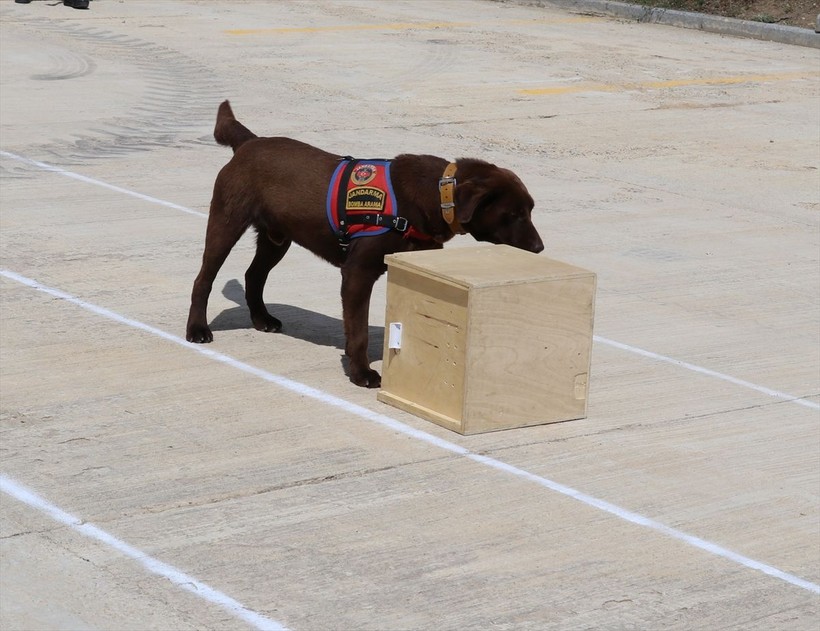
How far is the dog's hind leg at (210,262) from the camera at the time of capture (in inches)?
296

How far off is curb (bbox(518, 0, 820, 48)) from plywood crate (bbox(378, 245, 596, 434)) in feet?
54.4

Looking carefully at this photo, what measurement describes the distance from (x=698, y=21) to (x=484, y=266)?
58.4 ft

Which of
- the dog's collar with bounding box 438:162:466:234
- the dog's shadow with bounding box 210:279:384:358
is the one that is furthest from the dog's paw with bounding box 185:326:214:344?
the dog's collar with bounding box 438:162:466:234

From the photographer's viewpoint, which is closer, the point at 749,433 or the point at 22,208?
the point at 749,433

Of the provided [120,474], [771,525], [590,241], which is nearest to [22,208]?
[590,241]

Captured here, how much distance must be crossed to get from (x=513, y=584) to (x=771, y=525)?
1.28m

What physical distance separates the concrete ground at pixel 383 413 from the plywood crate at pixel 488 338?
138 mm

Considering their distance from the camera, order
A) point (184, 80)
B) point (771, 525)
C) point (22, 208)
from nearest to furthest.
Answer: point (771, 525) → point (22, 208) → point (184, 80)

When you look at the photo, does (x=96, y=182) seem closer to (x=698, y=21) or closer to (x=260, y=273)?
(x=260, y=273)

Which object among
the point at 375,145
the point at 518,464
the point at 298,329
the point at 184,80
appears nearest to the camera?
the point at 518,464

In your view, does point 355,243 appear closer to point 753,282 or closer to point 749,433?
point 749,433

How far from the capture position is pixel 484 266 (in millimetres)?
6527

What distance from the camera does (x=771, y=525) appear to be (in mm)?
5684

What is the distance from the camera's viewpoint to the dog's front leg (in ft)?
22.6
